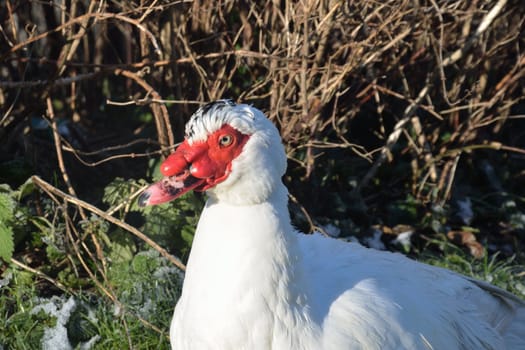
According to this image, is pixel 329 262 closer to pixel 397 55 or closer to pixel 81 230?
pixel 81 230

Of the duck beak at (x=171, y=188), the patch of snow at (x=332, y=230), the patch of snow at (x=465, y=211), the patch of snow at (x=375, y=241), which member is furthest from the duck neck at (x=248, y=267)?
the patch of snow at (x=465, y=211)

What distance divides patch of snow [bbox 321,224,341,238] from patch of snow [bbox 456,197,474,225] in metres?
0.95

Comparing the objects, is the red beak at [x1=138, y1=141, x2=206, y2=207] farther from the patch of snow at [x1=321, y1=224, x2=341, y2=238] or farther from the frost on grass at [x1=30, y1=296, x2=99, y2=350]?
the patch of snow at [x1=321, y1=224, x2=341, y2=238]

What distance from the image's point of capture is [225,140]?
254 cm

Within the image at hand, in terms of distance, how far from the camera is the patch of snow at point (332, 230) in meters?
4.70

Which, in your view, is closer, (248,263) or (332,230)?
(248,263)

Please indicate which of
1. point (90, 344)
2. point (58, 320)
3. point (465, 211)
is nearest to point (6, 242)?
point (58, 320)

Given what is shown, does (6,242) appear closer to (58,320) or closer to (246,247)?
(58,320)

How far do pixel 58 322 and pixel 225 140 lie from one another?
1.53m

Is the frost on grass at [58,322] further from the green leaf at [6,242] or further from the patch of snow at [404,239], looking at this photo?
the patch of snow at [404,239]

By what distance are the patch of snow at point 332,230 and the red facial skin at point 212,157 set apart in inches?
87.5

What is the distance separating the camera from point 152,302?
3.79 metres

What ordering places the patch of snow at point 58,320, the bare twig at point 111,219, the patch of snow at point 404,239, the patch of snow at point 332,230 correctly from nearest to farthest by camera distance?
the patch of snow at point 58,320 → the bare twig at point 111,219 → the patch of snow at point 332,230 → the patch of snow at point 404,239

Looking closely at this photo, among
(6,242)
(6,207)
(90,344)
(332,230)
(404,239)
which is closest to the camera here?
(90,344)
